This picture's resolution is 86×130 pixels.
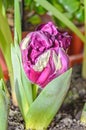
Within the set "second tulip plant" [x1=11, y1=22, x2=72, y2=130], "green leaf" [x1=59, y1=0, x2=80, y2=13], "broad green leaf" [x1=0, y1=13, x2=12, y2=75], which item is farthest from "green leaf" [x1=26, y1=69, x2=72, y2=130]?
"green leaf" [x1=59, y1=0, x2=80, y2=13]

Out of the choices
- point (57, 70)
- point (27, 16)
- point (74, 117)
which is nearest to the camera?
point (57, 70)

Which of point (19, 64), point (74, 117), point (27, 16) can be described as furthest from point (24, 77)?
point (27, 16)

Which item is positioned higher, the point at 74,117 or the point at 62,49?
the point at 62,49

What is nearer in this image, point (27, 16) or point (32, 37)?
point (32, 37)

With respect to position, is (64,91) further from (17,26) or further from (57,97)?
(17,26)

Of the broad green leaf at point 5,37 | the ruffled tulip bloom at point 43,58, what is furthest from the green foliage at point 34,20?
the ruffled tulip bloom at point 43,58

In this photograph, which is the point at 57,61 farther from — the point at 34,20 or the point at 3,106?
the point at 34,20
